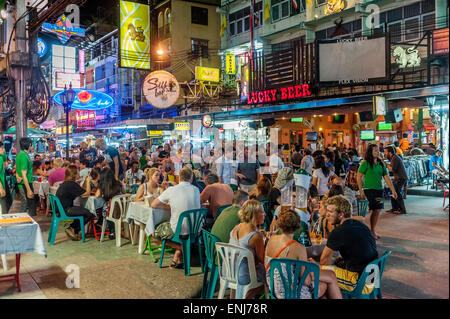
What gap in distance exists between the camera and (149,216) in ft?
20.0

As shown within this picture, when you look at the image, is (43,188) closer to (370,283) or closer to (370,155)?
(370,155)

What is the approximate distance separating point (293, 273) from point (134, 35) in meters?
11.7

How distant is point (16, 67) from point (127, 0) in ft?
14.3

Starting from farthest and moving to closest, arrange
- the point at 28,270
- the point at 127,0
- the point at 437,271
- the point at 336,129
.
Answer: the point at 336,129 < the point at 127,0 < the point at 28,270 < the point at 437,271

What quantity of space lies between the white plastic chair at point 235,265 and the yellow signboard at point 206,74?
18742 millimetres

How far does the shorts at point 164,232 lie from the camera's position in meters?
5.66

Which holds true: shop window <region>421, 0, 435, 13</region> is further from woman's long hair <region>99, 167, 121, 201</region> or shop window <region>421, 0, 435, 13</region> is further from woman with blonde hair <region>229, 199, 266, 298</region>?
woman with blonde hair <region>229, 199, 266, 298</region>

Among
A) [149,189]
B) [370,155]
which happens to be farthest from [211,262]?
[370,155]

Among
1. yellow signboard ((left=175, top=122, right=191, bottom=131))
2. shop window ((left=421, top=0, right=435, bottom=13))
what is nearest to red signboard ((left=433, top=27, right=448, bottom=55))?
shop window ((left=421, top=0, right=435, bottom=13))

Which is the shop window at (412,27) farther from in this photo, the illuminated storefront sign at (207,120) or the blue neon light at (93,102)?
the blue neon light at (93,102)

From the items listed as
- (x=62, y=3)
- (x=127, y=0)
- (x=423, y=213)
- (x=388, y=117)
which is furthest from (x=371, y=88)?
(x=62, y=3)

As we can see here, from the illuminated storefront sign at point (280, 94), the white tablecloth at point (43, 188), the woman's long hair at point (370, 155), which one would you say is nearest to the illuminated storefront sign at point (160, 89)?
the white tablecloth at point (43, 188)

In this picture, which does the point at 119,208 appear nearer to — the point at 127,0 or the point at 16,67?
the point at 16,67

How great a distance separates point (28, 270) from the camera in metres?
5.68
